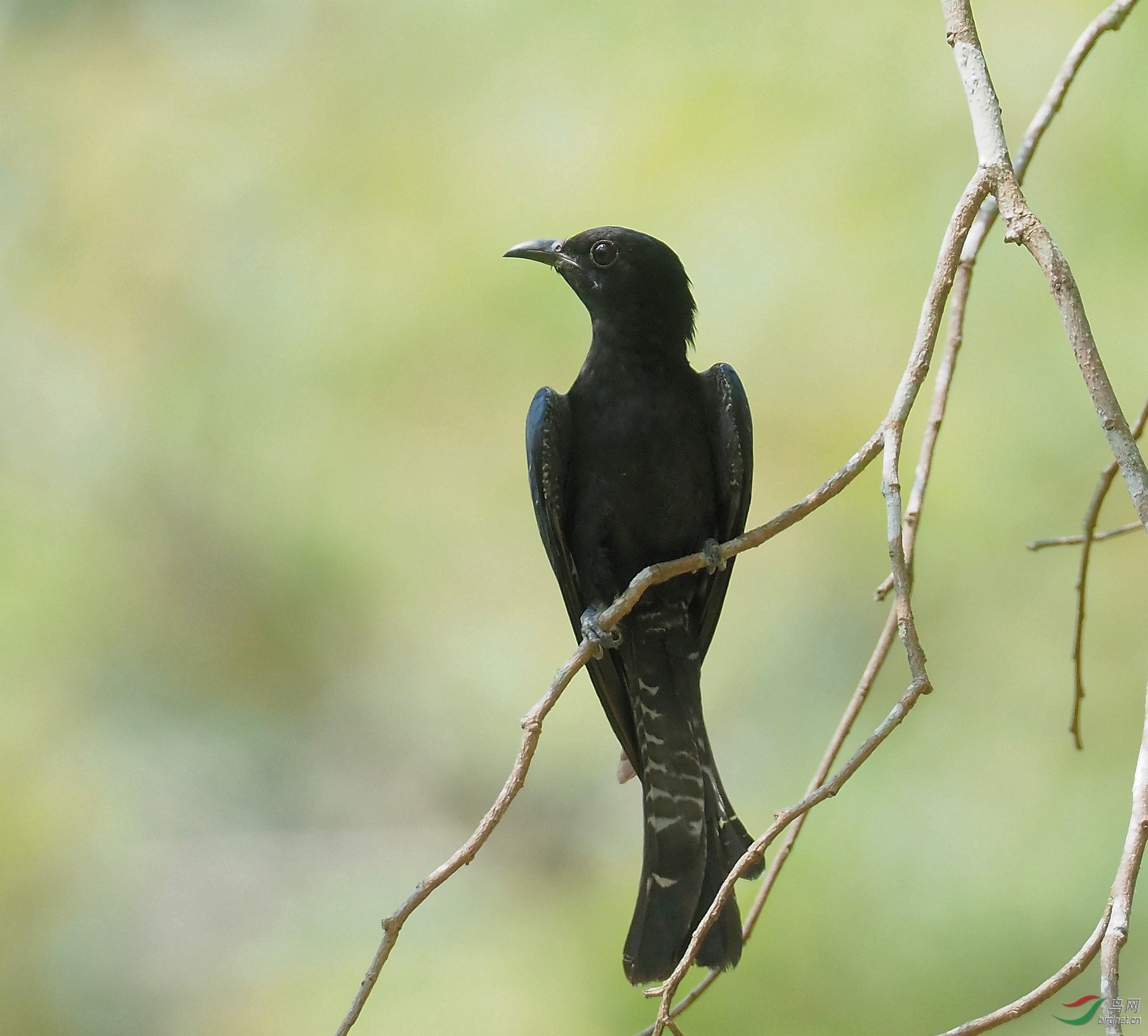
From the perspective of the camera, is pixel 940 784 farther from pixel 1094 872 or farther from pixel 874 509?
pixel 874 509

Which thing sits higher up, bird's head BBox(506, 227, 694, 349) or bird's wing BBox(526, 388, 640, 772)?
bird's head BBox(506, 227, 694, 349)

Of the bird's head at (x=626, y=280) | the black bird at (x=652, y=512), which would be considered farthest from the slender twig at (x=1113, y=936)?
the bird's head at (x=626, y=280)

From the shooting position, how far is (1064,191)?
4164 millimetres

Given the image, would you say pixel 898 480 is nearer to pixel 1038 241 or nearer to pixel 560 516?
pixel 1038 241

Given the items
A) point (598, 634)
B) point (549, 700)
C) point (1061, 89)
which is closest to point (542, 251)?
point (598, 634)

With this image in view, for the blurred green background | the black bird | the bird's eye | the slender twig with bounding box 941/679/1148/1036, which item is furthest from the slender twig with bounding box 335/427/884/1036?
the blurred green background

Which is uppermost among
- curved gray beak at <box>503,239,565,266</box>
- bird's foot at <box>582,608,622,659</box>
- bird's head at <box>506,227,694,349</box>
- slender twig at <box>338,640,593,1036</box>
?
curved gray beak at <box>503,239,565,266</box>

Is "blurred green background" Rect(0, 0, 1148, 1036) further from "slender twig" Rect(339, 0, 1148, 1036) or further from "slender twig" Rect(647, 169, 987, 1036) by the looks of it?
"slender twig" Rect(647, 169, 987, 1036)

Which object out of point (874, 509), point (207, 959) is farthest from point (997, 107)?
point (207, 959)

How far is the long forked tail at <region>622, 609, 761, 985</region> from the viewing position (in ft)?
8.04

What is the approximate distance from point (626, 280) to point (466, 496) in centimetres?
213

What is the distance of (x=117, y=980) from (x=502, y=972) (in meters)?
1.50

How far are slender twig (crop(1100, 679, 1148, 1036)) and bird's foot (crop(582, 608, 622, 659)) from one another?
1.11 metres

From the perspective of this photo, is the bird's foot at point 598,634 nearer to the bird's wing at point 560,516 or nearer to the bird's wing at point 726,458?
the bird's wing at point 560,516
